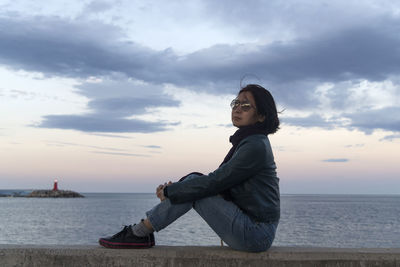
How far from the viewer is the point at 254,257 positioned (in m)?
3.55

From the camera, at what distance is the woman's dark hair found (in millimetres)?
3865

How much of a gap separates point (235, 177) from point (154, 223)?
2.83 ft

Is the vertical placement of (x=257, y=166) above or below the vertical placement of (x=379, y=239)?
above

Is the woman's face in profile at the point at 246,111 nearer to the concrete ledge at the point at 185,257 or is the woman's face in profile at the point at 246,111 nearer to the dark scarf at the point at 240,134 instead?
the dark scarf at the point at 240,134

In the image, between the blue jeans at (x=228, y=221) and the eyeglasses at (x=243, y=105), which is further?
the eyeglasses at (x=243, y=105)

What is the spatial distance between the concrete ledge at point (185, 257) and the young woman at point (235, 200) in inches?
4.2

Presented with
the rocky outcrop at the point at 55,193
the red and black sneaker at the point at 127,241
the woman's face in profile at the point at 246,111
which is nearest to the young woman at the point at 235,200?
the red and black sneaker at the point at 127,241

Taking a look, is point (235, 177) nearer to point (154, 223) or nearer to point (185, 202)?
point (185, 202)

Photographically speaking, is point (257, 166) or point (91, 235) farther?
point (91, 235)

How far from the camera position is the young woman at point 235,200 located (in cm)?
354

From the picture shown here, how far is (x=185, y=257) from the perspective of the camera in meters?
3.56

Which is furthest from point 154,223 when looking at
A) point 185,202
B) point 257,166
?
point 257,166

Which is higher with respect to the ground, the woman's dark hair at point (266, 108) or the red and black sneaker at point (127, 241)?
the woman's dark hair at point (266, 108)

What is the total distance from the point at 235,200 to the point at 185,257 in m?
0.68
